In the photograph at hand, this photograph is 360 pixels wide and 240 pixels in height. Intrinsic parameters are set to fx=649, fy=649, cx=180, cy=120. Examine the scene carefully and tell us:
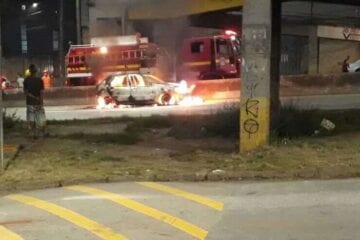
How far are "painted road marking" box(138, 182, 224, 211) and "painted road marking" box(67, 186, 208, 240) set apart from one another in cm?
66

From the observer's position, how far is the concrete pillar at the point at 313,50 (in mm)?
40281

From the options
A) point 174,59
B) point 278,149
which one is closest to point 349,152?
point 278,149

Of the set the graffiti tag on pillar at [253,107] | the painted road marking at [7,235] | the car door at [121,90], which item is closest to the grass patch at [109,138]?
the graffiti tag on pillar at [253,107]

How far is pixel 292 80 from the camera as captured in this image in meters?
25.8

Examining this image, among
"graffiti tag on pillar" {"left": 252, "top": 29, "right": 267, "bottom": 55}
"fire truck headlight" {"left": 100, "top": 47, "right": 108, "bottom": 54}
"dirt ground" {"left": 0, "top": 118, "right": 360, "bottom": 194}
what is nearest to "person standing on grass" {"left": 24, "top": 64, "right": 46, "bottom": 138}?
"dirt ground" {"left": 0, "top": 118, "right": 360, "bottom": 194}

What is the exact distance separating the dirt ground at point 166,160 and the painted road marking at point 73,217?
37.1 inches

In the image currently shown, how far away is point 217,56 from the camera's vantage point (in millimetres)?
30312

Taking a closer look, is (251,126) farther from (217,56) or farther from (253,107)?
(217,56)

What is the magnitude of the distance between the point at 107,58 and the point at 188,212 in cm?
→ 2633

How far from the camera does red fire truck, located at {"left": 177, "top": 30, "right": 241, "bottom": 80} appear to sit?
29922 millimetres

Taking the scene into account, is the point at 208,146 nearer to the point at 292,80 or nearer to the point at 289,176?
the point at 289,176

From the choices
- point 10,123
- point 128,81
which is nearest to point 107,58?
point 128,81

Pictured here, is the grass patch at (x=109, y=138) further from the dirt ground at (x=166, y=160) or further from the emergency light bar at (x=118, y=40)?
the emergency light bar at (x=118, y=40)

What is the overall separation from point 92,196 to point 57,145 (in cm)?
502
